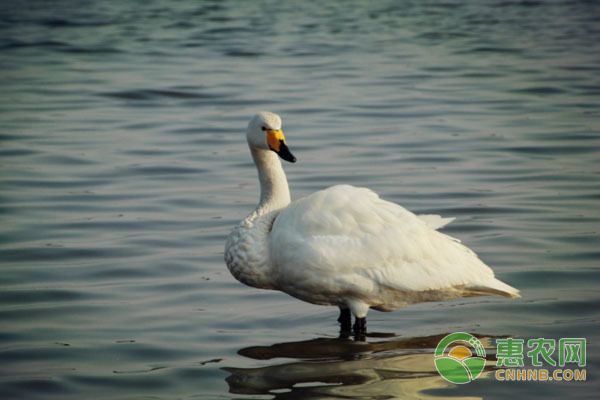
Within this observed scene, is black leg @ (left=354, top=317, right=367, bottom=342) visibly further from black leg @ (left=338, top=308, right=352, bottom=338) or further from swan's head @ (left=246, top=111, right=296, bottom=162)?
swan's head @ (left=246, top=111, right=296, bottom=162)

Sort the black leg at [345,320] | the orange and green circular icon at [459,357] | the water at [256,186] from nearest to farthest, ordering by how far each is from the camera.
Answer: the orange and green circular icon at [459,357], the water at [256,186], the black leg at [345,320]

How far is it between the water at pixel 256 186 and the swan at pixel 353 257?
1.07ft

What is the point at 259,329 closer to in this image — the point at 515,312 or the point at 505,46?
the point at 515,312

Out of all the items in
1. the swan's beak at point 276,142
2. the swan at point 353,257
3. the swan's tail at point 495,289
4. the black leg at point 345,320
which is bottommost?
the black leg at point 345,320

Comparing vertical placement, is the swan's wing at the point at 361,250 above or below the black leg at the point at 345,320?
above

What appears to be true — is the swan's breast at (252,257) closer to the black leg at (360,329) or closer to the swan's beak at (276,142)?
the black leg at (360,329)

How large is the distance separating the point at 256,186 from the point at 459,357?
5.11 metres

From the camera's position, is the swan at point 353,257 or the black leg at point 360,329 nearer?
the swan at point 353,257

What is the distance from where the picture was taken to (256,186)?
1186 cm

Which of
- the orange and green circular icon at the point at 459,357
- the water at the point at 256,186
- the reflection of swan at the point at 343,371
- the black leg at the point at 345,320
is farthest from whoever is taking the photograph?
the black leg at the point at 345,320

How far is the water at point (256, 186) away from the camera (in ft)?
23.5

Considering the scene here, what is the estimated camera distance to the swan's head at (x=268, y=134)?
26.4 ft

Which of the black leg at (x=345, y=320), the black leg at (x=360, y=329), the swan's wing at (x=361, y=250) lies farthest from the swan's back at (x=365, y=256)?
the black leg at (x=345, y=320)

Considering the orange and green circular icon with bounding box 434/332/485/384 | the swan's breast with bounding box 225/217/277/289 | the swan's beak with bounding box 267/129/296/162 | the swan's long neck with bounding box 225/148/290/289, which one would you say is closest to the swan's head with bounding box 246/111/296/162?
the swan's beak with bounding box 267/129/296/162
